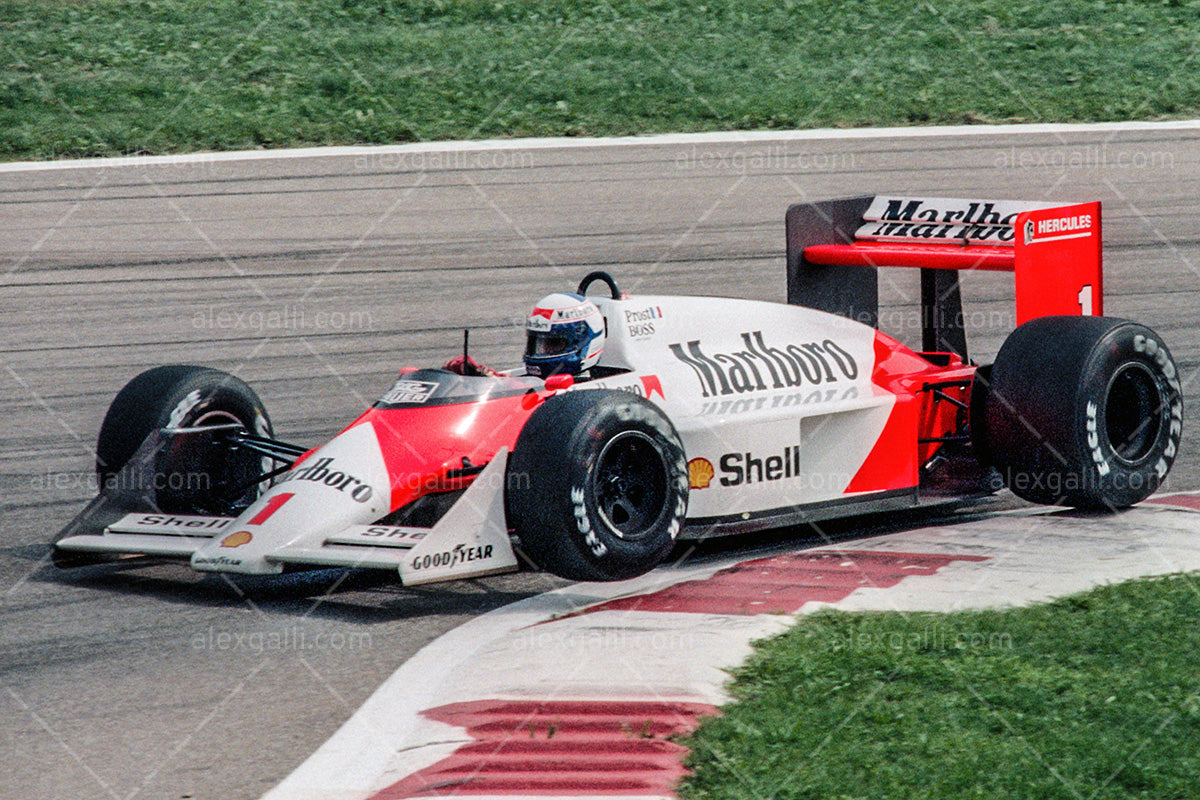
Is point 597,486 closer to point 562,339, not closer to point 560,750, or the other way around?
point 562,339

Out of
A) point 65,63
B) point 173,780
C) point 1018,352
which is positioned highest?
point 65,63

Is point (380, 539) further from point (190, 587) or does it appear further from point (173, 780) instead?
point (173, 780)

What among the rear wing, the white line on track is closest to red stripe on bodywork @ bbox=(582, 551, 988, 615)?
the rear wing

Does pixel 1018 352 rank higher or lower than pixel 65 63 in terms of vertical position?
lower

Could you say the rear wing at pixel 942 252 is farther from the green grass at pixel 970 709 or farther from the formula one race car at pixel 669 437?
the green grass at pixel 970 709

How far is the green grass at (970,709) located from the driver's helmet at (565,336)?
187 cm

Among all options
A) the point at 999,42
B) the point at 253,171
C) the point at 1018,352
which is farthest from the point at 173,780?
the point at 999,42

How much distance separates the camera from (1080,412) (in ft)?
25.1

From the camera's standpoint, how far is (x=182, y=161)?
638 inches

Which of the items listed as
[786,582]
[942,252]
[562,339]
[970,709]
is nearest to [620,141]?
[942,252]

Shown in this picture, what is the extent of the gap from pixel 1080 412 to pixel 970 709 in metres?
2.82

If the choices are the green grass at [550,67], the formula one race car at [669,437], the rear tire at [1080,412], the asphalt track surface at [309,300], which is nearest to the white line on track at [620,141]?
the asphalt track surface at [309,300]

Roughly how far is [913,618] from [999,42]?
15488 mm

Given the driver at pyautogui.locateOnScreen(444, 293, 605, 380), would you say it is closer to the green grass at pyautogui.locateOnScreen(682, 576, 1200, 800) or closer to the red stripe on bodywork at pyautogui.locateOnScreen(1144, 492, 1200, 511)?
the green grass at pyautogui.locateOnScreen(682, 576, 1200, 800)
